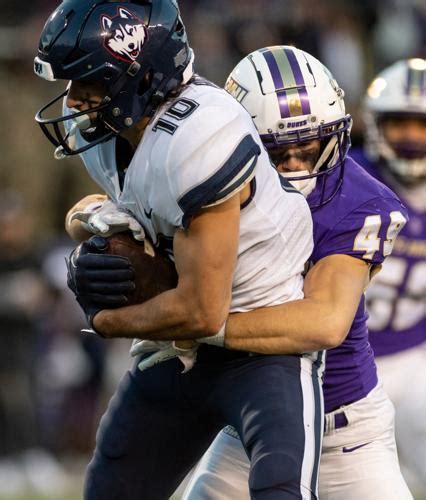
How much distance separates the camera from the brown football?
128 inches

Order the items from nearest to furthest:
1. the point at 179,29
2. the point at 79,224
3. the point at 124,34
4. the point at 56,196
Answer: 1. the point at 124,34
2. the point at 179,29
3. the point at 79,224
4. the point at 56,196

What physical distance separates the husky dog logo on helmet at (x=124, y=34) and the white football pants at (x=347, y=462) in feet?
3.83

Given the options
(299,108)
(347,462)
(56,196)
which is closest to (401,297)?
(347,462)

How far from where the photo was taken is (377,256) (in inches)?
136

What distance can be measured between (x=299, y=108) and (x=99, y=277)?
78 cm

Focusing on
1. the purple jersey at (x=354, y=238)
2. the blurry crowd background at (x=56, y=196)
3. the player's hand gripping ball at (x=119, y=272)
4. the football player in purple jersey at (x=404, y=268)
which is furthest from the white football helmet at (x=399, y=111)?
the blurry crowd background at (x=56, y=196)

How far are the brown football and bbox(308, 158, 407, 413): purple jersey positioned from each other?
44 centimetres

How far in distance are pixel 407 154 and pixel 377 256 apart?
5.80ft

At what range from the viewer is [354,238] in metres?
3.44

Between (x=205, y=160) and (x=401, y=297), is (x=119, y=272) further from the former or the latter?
(x=401, y=297)

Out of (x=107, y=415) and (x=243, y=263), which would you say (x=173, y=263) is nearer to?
(x=243, y=263)

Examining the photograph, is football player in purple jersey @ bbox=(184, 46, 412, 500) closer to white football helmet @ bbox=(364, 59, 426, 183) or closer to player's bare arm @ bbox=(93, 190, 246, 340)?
player's bare arm @ bbox=(93, 190, 246, 340)

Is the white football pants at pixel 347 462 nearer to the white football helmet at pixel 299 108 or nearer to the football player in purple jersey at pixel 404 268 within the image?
the white football helmet at pixel 299 108

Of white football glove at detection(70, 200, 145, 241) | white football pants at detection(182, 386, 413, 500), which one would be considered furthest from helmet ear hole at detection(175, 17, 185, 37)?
white football pants at detection(182, 386, 413, 500)
